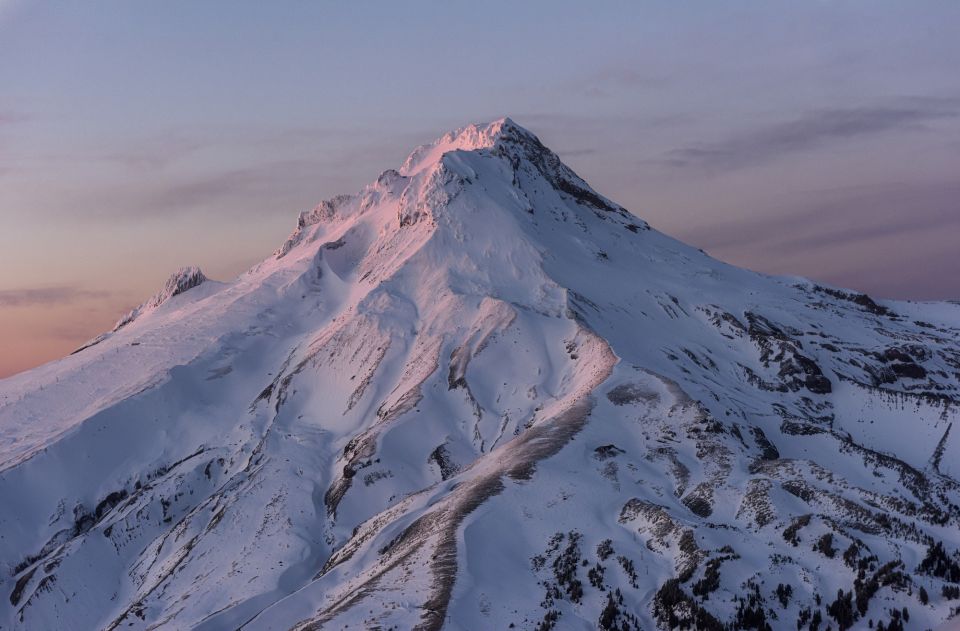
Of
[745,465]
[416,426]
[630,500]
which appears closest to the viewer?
[630,500]

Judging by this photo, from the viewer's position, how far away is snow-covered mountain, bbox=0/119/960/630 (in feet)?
164

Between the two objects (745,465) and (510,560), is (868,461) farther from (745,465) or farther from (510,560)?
(510,560)

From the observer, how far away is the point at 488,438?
90.4 m

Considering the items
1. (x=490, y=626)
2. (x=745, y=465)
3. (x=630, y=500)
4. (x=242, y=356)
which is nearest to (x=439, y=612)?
(x=490, y=626)

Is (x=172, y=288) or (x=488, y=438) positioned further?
(x=172, y=288)

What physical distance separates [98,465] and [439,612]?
70.2 m

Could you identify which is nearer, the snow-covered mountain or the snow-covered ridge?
the snow-covered mountain

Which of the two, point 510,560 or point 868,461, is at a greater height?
point 510,560

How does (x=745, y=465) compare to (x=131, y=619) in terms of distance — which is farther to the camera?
(x=131, y=619)

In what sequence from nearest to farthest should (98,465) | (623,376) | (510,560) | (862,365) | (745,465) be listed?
(510,560) → (745,465) → (623,376) → (98,465) → (862,365)

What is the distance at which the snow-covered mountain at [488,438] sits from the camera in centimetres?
5012

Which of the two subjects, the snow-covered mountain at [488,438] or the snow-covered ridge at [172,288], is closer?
the snow-covered mountain at [488,438]

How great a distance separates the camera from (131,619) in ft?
254

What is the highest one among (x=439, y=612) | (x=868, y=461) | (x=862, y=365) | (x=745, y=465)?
(x=439, y=612)
